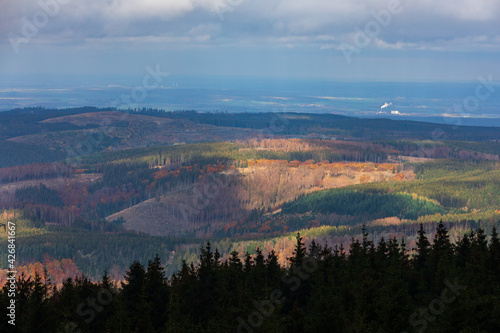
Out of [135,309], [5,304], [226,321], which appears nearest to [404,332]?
[226,321]

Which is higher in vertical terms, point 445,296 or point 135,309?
point 445,296

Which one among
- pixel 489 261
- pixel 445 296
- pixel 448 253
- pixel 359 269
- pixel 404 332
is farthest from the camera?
pixel 448 253

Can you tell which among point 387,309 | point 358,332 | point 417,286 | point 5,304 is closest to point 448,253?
point 417,286

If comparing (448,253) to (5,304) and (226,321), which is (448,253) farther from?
(5,304)

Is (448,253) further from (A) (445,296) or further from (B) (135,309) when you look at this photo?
(B) (135,309)

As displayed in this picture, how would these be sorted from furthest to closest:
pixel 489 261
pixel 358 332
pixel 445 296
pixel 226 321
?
pixel 489 261, pixel 226 321, pixel 445 296, pixel 358 332

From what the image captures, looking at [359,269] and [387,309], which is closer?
[387,309]
